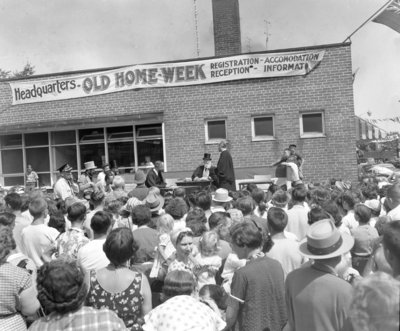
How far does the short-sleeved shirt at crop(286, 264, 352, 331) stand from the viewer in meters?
3.04

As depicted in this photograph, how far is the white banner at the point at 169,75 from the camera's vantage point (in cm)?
1647

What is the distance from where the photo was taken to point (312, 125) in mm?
16703

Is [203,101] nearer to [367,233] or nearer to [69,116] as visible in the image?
[69,116]

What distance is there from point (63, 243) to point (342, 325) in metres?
3.14

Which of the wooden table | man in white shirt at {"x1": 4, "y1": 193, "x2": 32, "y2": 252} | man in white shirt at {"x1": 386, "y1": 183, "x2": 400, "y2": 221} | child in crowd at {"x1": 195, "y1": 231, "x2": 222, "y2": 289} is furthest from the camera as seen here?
the wooden table

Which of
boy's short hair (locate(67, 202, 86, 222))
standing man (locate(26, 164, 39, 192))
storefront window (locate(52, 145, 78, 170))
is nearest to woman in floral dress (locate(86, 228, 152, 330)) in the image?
boy's short hair (locate(67, 202, 86, 222))

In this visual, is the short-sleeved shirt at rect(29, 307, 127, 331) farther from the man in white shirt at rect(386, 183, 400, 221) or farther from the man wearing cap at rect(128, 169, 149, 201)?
the man wearing cap at rect(128, 169, 149, 201)

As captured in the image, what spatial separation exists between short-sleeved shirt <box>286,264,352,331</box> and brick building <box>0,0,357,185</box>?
42.8ft

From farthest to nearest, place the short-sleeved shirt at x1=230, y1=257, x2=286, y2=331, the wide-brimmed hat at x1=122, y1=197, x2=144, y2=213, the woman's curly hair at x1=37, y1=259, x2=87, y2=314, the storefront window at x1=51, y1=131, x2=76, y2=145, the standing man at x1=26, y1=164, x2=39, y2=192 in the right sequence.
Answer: the storefront window at x1=51, y1=131, x2=76, y2=145 < the standing man at x1=26, y1=164, x2=39, y2=192 < the wide-brimmed hat at x1=122, y1=197, x2=144, y2=213 < the short-sleeved shirt at x1=230, y1=257, x2=286, y2=331 < the woman's curly hair at x1=37, y1=259, x2=87, y2=314

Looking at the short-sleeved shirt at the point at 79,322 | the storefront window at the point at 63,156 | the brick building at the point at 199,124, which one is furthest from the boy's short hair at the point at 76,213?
the storefront window at the point at 63,156

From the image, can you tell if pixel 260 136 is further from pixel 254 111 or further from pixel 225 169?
pixel 225 169

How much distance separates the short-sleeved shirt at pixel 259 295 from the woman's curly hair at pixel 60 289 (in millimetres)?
1323

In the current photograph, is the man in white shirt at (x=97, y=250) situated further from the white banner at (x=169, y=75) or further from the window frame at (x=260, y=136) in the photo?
the white banner at (x=169, y=75)

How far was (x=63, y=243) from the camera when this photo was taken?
5156 mm
